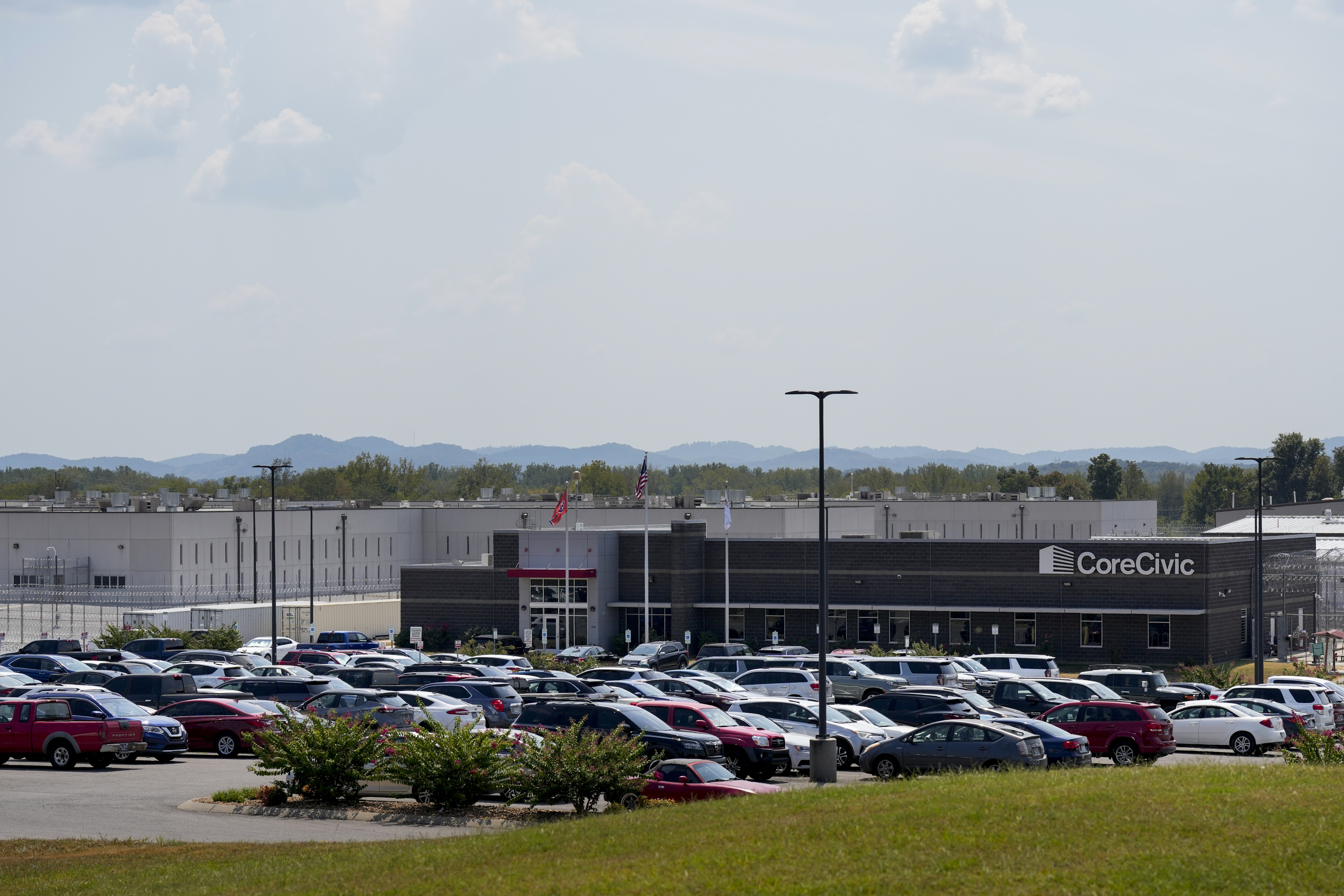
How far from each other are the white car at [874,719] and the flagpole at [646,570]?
32.5m

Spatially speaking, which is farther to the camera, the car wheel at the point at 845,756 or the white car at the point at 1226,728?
the white car at the point at 1226,728

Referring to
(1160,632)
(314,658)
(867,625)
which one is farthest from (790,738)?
(867,625)

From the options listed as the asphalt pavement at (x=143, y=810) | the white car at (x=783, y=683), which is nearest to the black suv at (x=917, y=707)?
the white car at (x=783, y=683)

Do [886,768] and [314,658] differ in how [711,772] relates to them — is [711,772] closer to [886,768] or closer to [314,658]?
[886,768]

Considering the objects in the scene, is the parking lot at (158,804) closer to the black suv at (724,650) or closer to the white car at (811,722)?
the white car at (811,722)

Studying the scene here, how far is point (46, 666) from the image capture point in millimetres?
50062

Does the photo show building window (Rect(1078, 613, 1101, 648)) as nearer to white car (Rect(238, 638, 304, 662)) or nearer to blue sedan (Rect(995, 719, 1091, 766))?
white car (Rect(238, 638, 304, 662))

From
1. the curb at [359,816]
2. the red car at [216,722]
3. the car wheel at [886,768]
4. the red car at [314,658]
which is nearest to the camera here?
the curb at [359,816]

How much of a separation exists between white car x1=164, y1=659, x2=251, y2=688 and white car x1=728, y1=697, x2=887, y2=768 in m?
17.8

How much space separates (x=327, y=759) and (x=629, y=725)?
588 cm

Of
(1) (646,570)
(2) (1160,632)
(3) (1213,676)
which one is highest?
(1) (646,570)

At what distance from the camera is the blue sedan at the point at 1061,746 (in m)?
29.3

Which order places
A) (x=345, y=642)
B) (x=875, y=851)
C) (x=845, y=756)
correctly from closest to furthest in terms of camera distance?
(x=875, y=851) → (x=845, y=756) → (x=345, y=642)

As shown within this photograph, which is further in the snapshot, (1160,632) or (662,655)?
(1160,632)
